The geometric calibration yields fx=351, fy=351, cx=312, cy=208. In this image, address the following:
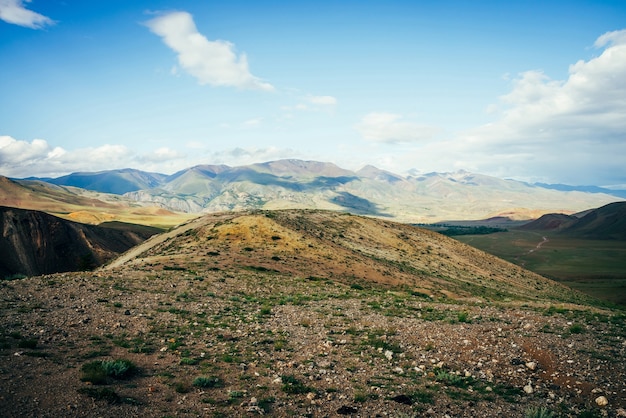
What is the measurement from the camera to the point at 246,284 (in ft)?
98.3

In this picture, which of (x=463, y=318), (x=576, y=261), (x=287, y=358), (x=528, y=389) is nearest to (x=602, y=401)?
(x=528, y=389)

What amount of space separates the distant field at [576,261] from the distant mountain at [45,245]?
11673 cm

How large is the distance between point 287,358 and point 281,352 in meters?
0.76

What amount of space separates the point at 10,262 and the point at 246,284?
79.7 metres

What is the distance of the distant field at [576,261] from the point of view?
81.8 meters

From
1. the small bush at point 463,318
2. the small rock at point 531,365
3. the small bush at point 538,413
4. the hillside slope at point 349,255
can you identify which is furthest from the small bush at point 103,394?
the hillside slope at point 349,255

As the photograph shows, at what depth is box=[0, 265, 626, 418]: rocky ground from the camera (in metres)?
10.8

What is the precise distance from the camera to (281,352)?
15.5 meters

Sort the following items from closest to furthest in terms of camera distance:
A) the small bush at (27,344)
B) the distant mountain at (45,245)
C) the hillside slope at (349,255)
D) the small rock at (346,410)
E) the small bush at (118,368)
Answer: the small rock at (346,410), the small bush at (118,368), the small bush at (27,344), the hillside slope at (349,255), the distant mountain at (45,245)

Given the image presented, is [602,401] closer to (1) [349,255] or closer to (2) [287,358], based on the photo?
(2) [287,358]

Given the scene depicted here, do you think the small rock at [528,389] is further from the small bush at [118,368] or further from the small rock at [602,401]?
the small bush at [118,368]

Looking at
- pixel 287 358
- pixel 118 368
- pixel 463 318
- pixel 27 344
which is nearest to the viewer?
pixel 118 368

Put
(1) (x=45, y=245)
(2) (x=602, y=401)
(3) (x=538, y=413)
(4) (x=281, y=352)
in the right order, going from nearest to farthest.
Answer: (3) (x=538, y=413) < (2) (x=602, y=401) < (4) (x=281, y=352) < (1) (x=45, y=245)

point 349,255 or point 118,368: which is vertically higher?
point 118,368
